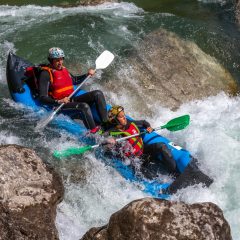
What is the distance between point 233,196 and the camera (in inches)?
235

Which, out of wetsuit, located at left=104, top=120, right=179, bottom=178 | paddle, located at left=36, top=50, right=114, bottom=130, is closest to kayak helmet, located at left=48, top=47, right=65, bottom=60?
paddle, located at left=36, top=50, right=114, bottom=130

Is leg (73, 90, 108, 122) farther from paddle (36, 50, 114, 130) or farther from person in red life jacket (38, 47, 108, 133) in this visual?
paddle (36, 50, 114, 130)

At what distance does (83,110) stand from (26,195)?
246cm

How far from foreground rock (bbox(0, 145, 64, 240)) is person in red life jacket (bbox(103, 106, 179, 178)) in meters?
1.48

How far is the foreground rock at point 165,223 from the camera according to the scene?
12.9ft

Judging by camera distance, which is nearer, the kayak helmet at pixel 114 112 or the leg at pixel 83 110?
the kayak helmet at pixel 114 112

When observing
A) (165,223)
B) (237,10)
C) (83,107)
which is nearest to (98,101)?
(83,107)

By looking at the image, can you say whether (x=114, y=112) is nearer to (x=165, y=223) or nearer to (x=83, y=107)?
(x=83, y=107)

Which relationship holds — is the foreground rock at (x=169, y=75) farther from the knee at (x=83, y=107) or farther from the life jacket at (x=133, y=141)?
the life jacket at (x=133, y=141)

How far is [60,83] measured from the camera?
7.08 meters

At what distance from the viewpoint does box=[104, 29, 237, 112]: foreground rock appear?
27.2ft

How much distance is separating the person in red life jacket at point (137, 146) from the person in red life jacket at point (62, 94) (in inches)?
16.8

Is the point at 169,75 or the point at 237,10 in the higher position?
the point at 237,10

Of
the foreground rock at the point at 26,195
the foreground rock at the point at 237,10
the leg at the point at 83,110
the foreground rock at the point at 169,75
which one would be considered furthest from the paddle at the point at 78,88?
the foreground rock at the point at 237,10
